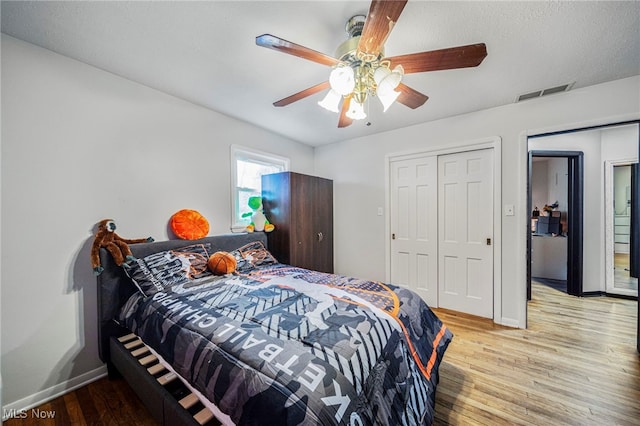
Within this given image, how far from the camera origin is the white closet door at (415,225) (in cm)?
311

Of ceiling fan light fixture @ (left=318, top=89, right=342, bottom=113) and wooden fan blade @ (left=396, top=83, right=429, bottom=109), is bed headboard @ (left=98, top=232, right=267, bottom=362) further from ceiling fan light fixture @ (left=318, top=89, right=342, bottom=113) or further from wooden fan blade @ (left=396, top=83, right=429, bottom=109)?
wooden fan blade @ (left=396, top=83, right=429, bottom=109)

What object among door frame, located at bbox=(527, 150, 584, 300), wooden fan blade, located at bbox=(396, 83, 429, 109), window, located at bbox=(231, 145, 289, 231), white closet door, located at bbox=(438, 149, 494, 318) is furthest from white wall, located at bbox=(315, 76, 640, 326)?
door frame, located at bbox=(527, 150, 584, 300)

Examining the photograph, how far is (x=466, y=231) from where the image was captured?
2.89 metres

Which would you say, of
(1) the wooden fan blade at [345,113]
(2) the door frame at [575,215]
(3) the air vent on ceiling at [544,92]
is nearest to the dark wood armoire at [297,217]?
(1) the wooden fan blade at [345,113]

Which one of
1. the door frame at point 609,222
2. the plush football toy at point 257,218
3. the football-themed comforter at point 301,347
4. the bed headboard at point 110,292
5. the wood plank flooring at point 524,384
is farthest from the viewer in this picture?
the door frame at point 609,222

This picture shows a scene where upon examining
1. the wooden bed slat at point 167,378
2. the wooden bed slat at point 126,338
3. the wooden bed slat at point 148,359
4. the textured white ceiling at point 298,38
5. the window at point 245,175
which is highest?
the textured white ceiling at point 298,38

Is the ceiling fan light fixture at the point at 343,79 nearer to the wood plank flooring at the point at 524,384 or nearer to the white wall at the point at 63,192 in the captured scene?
the white wall at the point at 63,192

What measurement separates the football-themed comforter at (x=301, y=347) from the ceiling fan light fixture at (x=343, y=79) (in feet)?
4.17

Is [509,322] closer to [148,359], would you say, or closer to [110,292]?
[148,359]

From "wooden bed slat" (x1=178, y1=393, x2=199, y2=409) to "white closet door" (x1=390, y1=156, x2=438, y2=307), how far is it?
2778 millimetres

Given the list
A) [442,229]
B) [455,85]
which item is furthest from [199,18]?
[442,229]

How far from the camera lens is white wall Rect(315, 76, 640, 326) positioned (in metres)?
2.21

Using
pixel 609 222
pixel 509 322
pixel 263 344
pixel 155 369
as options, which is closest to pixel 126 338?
pixel 155 369

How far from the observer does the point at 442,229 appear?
3.06 metres
